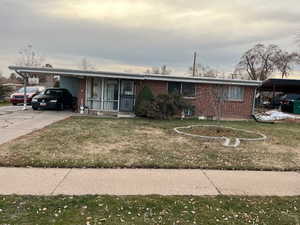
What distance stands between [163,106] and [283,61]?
32.7 metres

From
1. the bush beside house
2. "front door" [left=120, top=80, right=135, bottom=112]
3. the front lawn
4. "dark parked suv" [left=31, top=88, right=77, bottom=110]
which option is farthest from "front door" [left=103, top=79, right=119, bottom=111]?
the front lawn

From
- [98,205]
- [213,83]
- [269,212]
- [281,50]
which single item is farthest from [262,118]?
[281,50]

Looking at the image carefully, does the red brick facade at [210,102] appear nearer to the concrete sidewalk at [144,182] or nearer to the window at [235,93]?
the window at [235,93]

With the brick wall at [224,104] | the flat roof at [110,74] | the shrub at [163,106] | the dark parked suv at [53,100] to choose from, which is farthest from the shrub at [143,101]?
the dark parked suv at [53,100]

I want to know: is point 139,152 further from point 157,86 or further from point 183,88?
point 183,88

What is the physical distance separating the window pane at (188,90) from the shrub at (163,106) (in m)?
1.90

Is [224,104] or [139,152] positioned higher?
[224,104]

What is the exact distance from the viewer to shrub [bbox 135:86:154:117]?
13648mm

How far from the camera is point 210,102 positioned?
15.4 metres

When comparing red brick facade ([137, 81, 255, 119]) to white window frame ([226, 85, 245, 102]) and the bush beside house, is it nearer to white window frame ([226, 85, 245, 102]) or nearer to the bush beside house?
white window frame ([226, 85, 245, 102])

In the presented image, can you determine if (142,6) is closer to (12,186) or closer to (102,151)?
(102,151)

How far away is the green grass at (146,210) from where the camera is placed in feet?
9.55

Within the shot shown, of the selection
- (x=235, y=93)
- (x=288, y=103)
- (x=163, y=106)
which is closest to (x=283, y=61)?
(x=288, y=103)

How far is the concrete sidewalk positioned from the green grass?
10.5 inches
